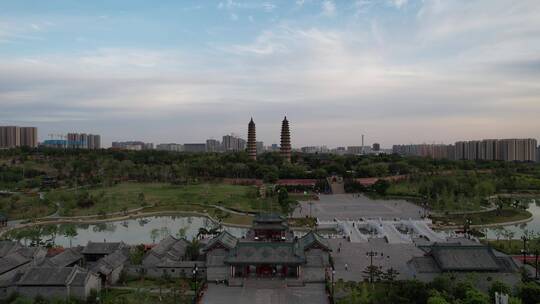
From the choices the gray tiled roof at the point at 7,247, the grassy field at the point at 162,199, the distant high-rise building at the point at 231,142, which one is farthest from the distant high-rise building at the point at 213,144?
the gray tiled roof at the point at 7,247

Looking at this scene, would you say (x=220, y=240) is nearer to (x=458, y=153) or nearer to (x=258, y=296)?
Result: (x=258, y=296)

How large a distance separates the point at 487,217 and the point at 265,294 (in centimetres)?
2529

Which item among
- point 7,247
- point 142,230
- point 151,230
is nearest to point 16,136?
point 142,230

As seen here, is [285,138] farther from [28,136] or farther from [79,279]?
[28,136]

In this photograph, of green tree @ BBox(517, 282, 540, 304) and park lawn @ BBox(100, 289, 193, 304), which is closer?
green tree @ BBox(517, 282, 540, 304)

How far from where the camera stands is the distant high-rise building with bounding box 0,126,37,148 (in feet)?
339

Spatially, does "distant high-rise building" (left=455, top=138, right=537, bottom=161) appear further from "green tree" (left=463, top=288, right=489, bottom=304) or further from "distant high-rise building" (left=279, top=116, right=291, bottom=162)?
"green tree" (left=463, top=288, right=489, bottom=304)

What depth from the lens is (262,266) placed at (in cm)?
1962

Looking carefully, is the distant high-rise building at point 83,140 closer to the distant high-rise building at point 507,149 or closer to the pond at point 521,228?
the distant high-rise building at point 507,149

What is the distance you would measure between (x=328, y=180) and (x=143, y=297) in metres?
39.1

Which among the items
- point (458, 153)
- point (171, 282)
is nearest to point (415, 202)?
point (171, 282)

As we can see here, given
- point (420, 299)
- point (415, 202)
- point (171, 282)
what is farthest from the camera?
point (415, 202)

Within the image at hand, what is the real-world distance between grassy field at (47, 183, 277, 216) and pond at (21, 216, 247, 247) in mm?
2918

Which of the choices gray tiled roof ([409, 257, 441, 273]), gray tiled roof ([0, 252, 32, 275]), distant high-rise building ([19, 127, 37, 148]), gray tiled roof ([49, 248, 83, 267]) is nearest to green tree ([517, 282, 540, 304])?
gray tiled roof ([409, 257, 441, 273])
